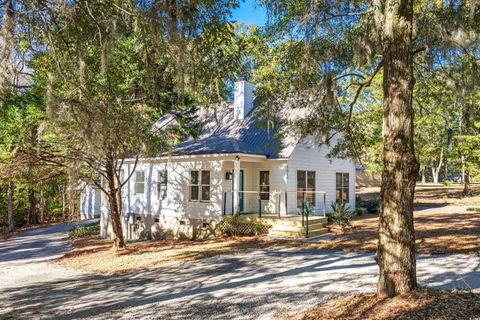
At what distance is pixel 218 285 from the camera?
773 cm

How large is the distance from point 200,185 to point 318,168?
601 centimetres

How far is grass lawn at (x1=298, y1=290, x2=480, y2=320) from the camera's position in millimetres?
4504

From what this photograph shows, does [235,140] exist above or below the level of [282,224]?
above

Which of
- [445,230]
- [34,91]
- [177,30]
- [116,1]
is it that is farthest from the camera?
[445,230]

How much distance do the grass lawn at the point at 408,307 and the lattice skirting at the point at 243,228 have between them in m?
8.53

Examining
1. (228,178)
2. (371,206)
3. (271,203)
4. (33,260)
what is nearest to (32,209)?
(33,260)

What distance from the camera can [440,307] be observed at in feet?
15.4

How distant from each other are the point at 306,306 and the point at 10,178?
11577 mm

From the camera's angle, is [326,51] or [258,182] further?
A: [258,182]

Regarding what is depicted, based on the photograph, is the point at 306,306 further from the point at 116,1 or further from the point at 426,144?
the point at 426,144

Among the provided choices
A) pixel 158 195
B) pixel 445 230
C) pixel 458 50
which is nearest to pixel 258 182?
pixel 158 195

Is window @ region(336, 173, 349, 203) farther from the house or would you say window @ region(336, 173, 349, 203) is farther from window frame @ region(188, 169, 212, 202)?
window frame @ region(188, 169, 212, 202)

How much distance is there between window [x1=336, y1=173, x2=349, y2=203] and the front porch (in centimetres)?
503

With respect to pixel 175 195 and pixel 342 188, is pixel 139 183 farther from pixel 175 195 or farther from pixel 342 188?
pixel 342 188
